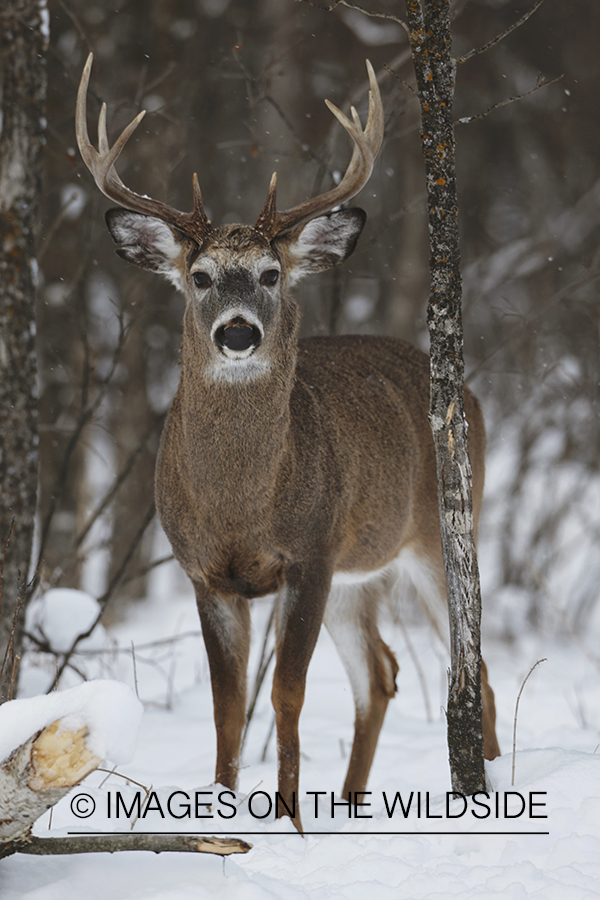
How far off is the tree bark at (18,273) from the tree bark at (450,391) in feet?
7.59

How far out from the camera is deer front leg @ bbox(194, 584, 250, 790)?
13.5 feet

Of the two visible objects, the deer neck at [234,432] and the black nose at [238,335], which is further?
the deer neck at [234,432]

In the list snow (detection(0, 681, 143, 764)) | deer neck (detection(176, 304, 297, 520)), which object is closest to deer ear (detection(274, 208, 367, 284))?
deer neck (detection(176, 304, 297, 520))

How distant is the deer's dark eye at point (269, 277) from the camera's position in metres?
4.13

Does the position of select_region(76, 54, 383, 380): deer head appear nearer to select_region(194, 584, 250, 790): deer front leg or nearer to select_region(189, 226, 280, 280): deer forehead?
select_region(189, 226, 280, 280): deer forehead

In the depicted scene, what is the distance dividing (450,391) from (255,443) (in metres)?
0.99

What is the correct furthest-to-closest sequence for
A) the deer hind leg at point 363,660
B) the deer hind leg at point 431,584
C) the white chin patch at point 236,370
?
1. the deer hind leg at point 431,584
2. the deer hind leg at point 363,660
3. the white chin patch at point 236,370

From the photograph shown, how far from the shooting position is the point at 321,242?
447 centimetres

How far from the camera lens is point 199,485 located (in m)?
4.00

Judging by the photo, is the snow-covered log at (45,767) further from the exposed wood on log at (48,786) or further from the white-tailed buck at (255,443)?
the white-tailed buck at (255,443)

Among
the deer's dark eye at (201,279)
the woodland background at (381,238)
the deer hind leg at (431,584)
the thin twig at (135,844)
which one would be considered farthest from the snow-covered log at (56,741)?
the woodland background at (381,238)

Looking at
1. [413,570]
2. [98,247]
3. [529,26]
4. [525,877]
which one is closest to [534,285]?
[529,26]

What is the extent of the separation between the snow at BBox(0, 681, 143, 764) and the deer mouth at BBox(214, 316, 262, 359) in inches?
66.2

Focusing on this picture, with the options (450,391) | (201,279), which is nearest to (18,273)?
(201,279)
